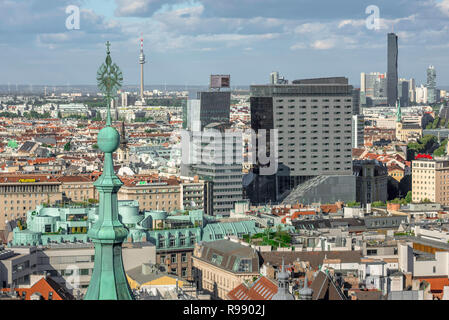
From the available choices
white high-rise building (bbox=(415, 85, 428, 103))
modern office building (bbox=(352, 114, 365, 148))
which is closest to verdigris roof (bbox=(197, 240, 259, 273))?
modern office building (bbox=(352, 114, 365, 148))

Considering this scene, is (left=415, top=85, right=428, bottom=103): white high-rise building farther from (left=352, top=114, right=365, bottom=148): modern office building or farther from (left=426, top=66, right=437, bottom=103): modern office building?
(left=352, top=114, right=365, bottom=148): modern office building

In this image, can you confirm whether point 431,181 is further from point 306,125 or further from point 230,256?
point 230,256

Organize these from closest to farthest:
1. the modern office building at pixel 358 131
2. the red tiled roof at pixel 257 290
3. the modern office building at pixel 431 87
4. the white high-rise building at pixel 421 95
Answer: the red tiled roof at pixel 257 290 → the modern office building at pixel 358 131 → the modern office building at pixel 431 87 → the white high-rise building at pixel 421 95

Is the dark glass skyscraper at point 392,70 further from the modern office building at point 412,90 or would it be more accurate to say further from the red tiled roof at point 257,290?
the red tiled roof at point 257,290

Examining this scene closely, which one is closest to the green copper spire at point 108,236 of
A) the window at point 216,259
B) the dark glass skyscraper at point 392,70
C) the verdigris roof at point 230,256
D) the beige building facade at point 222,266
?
the beige building facade at point 222,266

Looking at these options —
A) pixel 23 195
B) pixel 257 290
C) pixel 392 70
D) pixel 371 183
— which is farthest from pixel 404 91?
pixel 257 290

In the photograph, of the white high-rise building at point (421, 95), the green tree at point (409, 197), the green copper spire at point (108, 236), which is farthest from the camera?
the white high-rise building at point (421, 95)
